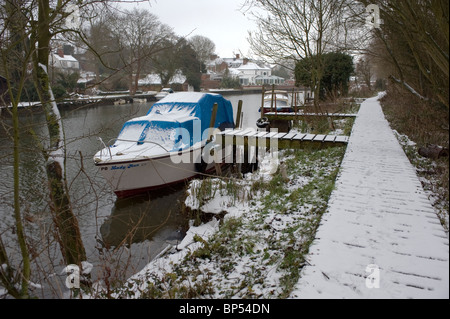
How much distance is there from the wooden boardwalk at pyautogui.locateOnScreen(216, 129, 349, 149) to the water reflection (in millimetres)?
2229

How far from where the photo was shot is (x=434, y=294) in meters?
2.19

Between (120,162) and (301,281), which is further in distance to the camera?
(120,162)

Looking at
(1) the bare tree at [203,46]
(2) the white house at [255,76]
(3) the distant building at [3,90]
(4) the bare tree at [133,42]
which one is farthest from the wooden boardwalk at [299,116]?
(2) the white house at [255,76]

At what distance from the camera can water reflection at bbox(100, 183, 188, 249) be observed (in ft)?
23.7

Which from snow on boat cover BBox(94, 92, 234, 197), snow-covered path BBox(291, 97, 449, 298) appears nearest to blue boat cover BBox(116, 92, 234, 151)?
snow on boat cover BBox(94, 92, 234, 197)

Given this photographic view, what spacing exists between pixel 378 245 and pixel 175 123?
25.1 ft

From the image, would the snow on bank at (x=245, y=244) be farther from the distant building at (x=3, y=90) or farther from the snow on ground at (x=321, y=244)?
the distant building at (x=3, y=90)

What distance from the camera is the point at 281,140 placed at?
948 cm

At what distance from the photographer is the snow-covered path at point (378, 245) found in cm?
256

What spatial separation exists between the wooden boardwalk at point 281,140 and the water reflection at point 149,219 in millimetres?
2229

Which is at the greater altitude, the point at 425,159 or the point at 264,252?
the point at 425,159

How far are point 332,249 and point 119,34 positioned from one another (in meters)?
4.15
